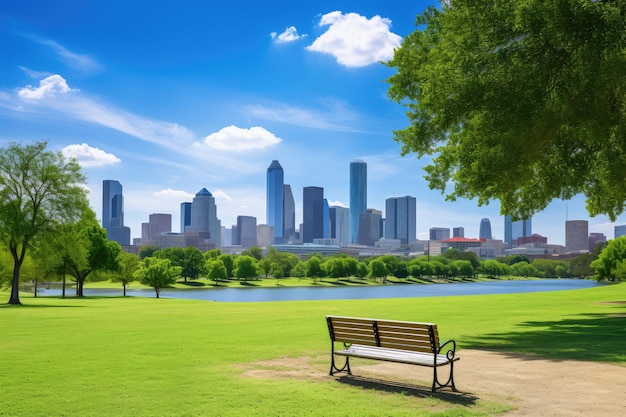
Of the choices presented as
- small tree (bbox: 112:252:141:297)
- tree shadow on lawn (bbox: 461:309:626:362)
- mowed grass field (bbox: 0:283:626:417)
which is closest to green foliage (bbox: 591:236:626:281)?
small tree (bbox: 112:252:141:297)

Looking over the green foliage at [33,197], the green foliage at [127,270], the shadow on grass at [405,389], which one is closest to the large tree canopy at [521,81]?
the shadow on grass at [405,389]

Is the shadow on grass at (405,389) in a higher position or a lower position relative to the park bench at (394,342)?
lower

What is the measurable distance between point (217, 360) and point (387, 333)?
202 inches

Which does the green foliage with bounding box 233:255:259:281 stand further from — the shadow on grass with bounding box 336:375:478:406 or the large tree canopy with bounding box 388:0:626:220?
the shadow on grass with bounding box 336:375:478:406

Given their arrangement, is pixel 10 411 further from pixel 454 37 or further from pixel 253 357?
pixel 454 37

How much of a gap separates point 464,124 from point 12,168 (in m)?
40.5

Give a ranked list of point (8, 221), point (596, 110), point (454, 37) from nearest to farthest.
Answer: point (596, 110)
point (454, 37)
point (8, 221)

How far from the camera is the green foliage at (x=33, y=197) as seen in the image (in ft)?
158

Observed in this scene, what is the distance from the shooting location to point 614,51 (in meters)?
16.2

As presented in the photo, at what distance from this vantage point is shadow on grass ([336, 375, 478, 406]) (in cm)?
1114

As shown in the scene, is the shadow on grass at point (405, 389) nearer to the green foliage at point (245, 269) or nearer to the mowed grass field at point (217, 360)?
the mowed grass field at point (217, 360)

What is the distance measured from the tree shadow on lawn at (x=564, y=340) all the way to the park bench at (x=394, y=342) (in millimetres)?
5627

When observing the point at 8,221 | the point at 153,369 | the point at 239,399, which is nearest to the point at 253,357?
the point at 153,369

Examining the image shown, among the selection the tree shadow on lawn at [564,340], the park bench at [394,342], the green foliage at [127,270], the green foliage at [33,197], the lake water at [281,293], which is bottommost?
the lake water at [281,293]
